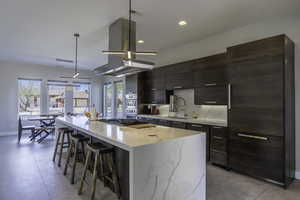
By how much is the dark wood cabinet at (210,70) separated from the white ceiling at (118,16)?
0.65 meters

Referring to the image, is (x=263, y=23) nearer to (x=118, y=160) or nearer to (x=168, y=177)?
(x=168, y=177)

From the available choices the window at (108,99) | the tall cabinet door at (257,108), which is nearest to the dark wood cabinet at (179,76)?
the tall cabinet door at (257,108)

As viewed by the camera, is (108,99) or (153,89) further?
(108,99)

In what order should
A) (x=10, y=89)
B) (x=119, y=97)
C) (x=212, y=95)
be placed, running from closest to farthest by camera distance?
1. (x=212, y=95)
2. (x=10, y=89)
3. (x=119, y=97)

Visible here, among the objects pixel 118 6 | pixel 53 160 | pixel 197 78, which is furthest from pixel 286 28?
pixel 53 160

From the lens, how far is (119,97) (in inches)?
330

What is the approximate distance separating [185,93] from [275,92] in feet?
7.76

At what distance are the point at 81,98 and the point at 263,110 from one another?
7850 mm

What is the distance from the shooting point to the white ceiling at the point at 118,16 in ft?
9.16

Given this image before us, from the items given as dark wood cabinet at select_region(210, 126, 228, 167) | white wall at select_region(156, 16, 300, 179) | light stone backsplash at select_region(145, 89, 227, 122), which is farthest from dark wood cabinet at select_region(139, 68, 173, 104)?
dark wood cabinet at select_region(210, 126, 228, 167)

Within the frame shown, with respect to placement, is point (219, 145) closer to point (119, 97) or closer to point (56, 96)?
point (119, 97)

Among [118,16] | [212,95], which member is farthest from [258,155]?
[118,16]

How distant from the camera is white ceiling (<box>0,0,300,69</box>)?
279 centimetres

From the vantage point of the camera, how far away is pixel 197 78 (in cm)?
421
